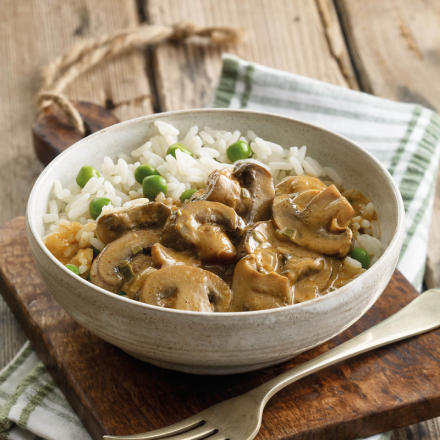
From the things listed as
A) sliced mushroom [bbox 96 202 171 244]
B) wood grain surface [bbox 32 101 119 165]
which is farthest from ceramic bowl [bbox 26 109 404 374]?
wood grain surface [bbox 32 101 119 165]

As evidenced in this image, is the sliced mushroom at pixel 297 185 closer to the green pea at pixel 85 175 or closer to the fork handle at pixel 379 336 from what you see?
the fork handle at pixel 379 336

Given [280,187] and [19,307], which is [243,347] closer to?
[280,187]

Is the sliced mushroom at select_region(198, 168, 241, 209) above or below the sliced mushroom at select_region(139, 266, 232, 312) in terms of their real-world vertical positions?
above

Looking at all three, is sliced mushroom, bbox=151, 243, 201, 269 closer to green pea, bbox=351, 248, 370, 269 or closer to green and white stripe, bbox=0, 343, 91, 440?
green pea, bbox=351, 248, 370, 269

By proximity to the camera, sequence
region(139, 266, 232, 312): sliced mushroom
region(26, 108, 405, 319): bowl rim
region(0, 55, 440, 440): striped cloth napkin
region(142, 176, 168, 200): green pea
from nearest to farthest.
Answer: region(26, 108, 405, 319): bowl rim → region(139, 266, 232, 312): sliced mushroom → region(142, 176, 168, 200): green pea → region(0, 55, 440, 440): striped cloth napkin

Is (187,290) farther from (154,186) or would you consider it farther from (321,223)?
(154,186)

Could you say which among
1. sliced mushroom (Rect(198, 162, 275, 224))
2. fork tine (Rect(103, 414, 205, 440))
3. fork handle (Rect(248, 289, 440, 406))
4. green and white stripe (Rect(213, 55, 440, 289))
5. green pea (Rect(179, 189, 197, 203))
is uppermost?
sliced mushroom (Rect(198, 162, 275, 224))

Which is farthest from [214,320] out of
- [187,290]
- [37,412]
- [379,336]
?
[37,412]

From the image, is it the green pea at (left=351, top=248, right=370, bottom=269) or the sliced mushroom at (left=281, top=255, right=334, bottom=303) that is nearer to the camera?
the sliced mushroom at (left=281, top=255, right=334, bottom=303)
